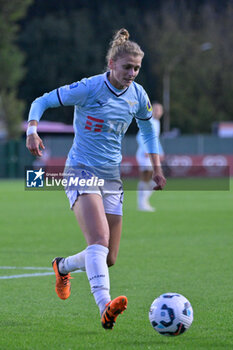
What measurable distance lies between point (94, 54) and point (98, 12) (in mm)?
7223

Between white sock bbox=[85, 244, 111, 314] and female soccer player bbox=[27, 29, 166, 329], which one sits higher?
female soccer player bbox=[27, 29, 166, 329]

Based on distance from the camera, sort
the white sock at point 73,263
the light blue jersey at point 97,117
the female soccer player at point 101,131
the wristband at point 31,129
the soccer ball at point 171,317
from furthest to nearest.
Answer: the white sock at point 73,263, the light blue jersey at point 97,117, the female soccer player at point 101,131, the wristband at point 31,129, the soccer ball at point 171,317

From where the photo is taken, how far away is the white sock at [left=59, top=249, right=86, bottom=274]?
6718 mm

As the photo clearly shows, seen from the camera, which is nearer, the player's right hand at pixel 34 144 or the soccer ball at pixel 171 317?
the soccer ball at pixel 171 317

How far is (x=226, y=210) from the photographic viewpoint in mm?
19594

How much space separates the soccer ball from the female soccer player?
1.98ft

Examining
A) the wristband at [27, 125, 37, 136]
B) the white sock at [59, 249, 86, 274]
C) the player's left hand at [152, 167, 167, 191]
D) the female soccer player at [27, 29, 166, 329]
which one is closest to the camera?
A: the wristband at [27, 125, 37, 136]

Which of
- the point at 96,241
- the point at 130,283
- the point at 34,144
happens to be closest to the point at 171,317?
the point at 96,241

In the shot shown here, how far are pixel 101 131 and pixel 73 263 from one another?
3.83 feet

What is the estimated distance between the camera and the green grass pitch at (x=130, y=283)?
5.95 m

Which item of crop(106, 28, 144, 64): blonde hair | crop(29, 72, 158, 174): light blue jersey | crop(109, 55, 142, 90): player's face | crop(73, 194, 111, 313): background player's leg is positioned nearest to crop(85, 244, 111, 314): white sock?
crop(73, 194, 111, 313): background player's leg

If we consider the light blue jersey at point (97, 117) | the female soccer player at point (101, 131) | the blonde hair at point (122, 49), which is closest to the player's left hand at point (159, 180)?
the female soccer player at point (101, 131)

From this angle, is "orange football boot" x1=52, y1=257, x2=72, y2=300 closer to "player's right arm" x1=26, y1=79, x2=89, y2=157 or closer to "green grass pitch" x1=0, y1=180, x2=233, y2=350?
"green grass pitch" x1=0, y1=180, x2=233, y2=350

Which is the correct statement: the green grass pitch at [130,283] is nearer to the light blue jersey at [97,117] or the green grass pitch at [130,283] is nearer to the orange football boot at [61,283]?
the orange football boot at [61,283]
